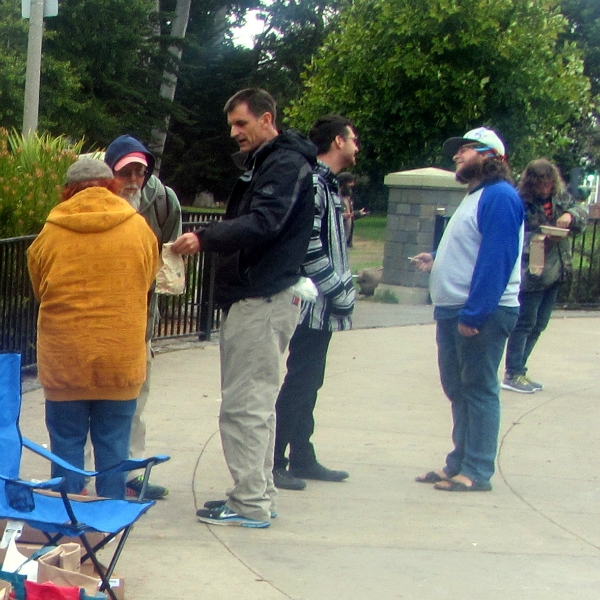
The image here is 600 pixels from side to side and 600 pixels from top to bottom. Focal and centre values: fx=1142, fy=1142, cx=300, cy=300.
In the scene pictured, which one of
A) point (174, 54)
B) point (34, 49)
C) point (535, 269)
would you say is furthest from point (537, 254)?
point (174, 54)

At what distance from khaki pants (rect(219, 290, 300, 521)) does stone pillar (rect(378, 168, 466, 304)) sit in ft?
28.1

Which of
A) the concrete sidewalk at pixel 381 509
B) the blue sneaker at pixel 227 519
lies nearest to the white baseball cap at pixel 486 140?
the concrete sidewalk at pixel 381 509

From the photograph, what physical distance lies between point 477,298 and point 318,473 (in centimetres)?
120

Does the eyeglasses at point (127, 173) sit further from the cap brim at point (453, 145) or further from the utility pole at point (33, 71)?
the utility pole at point (33, 71)

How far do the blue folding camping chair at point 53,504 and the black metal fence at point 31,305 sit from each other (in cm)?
339

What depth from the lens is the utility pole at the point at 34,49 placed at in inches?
501

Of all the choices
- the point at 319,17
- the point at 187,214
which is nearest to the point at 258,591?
the point at 187,214

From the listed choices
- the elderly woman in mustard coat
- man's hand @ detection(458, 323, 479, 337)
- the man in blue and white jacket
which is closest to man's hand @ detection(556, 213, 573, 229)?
the man in blue and white jacket

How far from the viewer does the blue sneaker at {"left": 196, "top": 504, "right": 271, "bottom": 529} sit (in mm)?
4879

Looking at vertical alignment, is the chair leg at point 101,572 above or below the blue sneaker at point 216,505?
above

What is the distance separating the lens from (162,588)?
414 centimetres

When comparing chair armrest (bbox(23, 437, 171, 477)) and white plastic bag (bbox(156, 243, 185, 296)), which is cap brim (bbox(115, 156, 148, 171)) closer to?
white plastic bag (bbox(156, 243, 185, 296))

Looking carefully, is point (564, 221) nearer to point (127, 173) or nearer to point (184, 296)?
point (184, 296)

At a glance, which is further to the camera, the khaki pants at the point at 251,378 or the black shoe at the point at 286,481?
the black shoe at the point at 286,481
